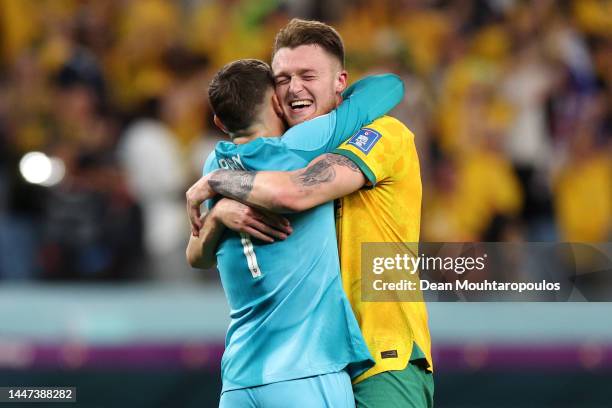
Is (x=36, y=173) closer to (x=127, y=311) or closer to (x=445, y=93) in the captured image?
(x=127, y=311)

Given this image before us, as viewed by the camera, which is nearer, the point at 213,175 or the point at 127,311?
the point at 213,175

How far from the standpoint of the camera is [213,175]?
3.99m

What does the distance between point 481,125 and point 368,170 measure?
5074 millimetres

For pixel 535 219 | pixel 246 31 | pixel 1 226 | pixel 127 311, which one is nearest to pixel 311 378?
pixel 127 311

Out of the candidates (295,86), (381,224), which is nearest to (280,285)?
(381,224)

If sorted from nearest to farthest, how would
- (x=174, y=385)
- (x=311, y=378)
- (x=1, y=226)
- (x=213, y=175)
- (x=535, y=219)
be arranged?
(x=311, y=378), (x=213, y=175), (x=174, y=385), (x=1, y=226), (x=535, y=219)

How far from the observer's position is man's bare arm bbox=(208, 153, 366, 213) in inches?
147

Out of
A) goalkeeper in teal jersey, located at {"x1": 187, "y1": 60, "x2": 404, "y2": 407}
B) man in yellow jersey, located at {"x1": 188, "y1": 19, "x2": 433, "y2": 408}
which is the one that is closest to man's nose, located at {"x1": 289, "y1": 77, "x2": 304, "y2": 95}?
man in yellow jersey, located at {"x1": 188, "y1": 19, "x2": 433, "y2": 408}

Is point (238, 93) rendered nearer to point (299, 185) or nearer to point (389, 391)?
point (299, 185)

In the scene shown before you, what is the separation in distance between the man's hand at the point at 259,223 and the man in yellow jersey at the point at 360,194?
1 cm

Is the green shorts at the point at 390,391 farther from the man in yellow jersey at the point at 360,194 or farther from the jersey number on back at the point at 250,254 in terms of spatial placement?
the jersey number on back at the point at 250,254

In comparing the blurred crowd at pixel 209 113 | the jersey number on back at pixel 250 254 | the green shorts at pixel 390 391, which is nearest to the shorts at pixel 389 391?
the green shorts at pixel 390 391

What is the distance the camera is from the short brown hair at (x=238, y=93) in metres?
3.83

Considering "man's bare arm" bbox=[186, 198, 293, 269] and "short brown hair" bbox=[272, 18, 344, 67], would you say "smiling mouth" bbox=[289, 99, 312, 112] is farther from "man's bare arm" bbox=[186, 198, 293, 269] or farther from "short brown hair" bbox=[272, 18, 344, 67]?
"man's bare arm" bbox=[186, 198, 293, 269]
